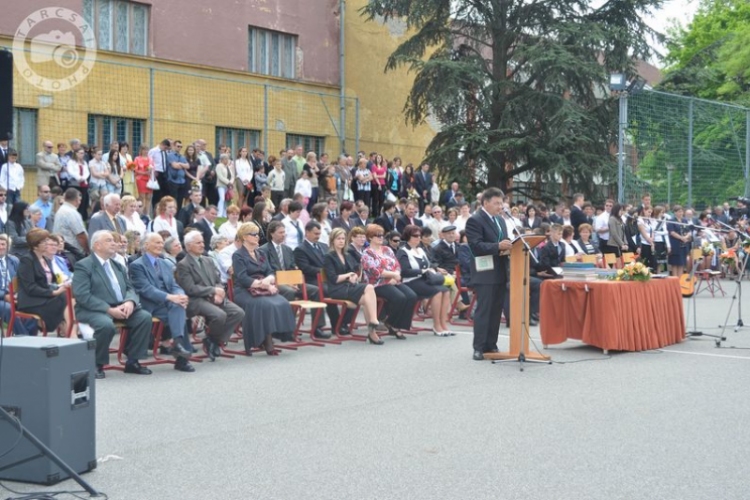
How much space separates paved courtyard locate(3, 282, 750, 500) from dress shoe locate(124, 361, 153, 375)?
0.57 ft

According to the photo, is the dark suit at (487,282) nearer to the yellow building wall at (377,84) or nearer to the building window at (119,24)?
the building window at (119,24)

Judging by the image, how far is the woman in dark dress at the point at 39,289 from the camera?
10477 millimetres

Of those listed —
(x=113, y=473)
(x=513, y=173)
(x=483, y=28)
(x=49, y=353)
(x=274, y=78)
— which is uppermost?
(x=483, y=28)

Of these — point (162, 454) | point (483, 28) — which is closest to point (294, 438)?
point (162, 454)

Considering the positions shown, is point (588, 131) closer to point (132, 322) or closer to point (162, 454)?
point (132, 322)

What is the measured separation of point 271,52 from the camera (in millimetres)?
29984

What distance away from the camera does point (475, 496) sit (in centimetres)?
562

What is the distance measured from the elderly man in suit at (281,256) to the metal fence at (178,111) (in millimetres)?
10173

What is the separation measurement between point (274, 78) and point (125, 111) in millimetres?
7539

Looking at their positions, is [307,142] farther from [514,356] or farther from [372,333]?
[514,356]

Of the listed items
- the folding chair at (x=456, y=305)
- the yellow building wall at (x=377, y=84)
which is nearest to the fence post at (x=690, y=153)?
the yellow building wall at (x=377, y=84)

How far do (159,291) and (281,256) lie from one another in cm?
272

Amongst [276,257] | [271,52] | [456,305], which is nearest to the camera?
[276,257]

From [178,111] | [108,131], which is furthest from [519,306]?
[178,111]
